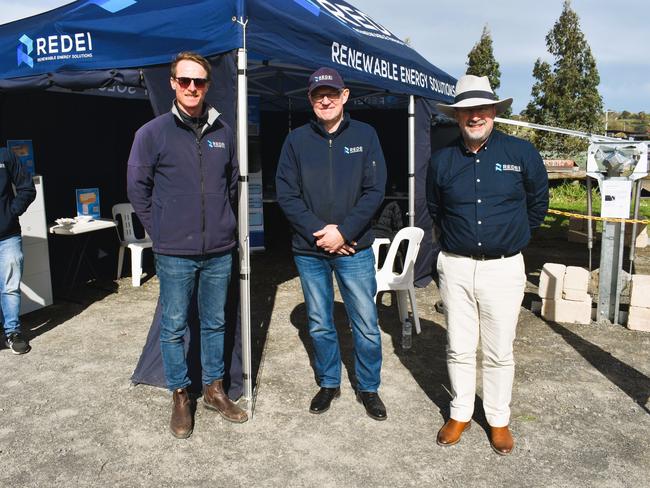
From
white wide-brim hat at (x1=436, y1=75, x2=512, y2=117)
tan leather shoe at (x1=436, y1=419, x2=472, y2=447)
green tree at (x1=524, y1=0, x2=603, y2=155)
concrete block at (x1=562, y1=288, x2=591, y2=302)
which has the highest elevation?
green tree at (x1=524, y1=0, x2=603, y2=155)

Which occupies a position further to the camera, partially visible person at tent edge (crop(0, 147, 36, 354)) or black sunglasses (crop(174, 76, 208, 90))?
partially visible person at tent edge (crop(0, 147, 36, 354))

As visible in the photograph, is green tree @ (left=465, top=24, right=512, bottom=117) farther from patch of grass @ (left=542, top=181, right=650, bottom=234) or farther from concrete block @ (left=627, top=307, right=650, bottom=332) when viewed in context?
concrete block @ (left=627, top=307, right=650, bottom=332)

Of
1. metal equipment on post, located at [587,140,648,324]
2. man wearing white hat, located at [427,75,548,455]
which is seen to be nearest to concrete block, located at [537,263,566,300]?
metal equipment on post, located at [587,140,648,324]

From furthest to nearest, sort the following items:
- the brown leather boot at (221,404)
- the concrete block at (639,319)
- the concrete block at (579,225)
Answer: the concrete block at (579,225)
the concrete block at (639,319)
the brown leather boot at (221,404)

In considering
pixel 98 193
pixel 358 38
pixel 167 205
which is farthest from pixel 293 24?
pixel 98 193

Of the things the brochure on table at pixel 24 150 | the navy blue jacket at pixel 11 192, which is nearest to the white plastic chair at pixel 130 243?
the brochure on table at pixel 24 150

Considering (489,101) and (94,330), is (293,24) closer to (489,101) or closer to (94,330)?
(489,101)

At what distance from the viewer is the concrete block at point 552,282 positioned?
5.11 m

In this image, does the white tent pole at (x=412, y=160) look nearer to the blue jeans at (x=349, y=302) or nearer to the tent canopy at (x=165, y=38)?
the tent canopy at (x=165, y=38)

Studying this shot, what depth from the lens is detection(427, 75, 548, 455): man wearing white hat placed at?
269cm

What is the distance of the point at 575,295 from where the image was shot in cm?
506

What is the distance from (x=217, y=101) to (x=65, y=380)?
2.16 meters

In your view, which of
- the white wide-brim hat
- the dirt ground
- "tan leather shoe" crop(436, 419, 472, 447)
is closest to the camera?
the white wide-brim hat

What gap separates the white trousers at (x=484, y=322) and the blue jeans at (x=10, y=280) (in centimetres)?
324
